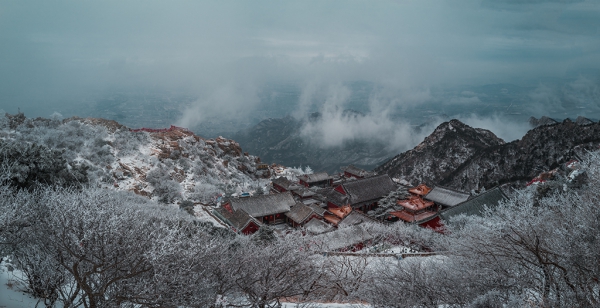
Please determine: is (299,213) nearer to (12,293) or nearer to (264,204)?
(264,204)

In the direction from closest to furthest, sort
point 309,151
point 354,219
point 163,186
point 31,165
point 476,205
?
1. point 31,165
2. point 476,205
3. point 354,219
4. point 163,186
5. point 309,151

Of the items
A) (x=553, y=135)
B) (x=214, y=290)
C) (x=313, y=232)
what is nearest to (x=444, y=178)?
(x=553, y=135)

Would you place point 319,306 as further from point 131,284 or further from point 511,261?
point 511,261

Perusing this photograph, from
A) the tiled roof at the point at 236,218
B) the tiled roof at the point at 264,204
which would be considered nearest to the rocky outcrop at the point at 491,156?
the tiled roof at the point at 264,204

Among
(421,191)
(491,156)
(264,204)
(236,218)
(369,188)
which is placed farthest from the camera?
(491,156)

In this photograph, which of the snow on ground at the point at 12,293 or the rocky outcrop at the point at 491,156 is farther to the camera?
the rocky outcrop at the point at 491,156

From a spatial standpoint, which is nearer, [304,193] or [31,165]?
[31,165]

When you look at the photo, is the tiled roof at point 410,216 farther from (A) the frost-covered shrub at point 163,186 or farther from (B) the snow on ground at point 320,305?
(A) the frost-covered shrub at point 163,186

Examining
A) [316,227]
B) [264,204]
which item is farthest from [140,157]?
[316,227]

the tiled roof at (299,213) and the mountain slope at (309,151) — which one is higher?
the tiled roof at (299,213)
